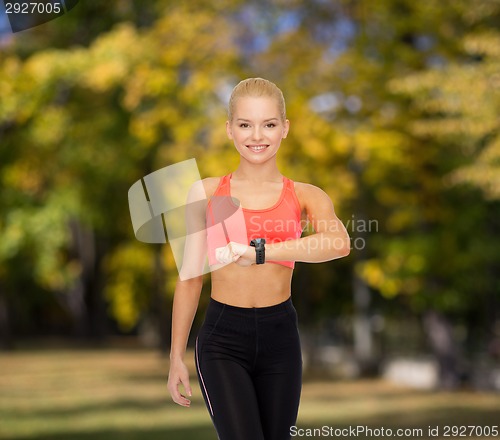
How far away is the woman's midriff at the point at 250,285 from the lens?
3.83 metres

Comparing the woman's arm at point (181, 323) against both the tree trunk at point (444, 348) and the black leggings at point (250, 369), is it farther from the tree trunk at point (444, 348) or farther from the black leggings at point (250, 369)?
the tree trunk at point (444, 348)

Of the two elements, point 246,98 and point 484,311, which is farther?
point 484,311

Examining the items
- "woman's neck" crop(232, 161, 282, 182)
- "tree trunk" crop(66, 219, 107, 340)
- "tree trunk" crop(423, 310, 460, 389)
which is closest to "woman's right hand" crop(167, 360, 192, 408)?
"woman's neck" crop(232, 161, 282, 182)

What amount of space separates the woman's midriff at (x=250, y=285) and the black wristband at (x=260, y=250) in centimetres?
32

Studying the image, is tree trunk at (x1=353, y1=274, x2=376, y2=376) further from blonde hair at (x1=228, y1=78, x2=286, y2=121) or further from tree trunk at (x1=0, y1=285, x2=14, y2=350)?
blonde hair at (x1=228, y1=78, x2=286, y2=121)

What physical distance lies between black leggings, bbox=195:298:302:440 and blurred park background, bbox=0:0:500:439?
1134 cm

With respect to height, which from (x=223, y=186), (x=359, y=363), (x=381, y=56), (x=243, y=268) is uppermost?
(x=381, y=56)

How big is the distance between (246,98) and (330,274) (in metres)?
31.4

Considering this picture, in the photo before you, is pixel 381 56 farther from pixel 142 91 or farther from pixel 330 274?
pixel 330 274

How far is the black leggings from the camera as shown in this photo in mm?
3727

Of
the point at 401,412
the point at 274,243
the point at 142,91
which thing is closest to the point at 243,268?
the point at 274,243

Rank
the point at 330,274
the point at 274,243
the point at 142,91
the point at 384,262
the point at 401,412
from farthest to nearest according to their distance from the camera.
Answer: the point at 330,274 < the point at 384,262 < the point at 142,91 < the point at 401,412 < the point at 274,243

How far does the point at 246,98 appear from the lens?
380 centimetres

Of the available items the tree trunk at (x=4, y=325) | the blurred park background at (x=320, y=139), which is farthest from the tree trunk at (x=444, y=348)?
the tree trunk at (x=4, y=325)
